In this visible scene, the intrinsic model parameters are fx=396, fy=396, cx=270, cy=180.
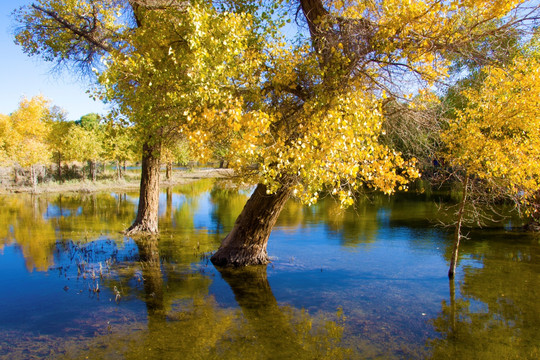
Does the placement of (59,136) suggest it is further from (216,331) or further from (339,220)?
(216,331)

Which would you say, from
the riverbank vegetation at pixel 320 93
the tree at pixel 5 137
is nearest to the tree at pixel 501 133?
the riverbank vegetation at pixel 320 93

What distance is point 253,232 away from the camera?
9578 millimetres

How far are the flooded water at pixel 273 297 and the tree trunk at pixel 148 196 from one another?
0.72 metres

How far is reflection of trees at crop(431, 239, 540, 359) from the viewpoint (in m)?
5.65

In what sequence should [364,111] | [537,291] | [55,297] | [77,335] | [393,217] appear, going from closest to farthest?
[77,335] → [364,111] → [55,297] → [537,291] → [393,217]

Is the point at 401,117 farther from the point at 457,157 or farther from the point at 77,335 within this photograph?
the point at 77,335

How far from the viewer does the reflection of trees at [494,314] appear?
5.65 m

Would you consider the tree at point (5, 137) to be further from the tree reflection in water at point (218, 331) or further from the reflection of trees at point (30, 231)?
the tree reflection in water at point (218, 331)

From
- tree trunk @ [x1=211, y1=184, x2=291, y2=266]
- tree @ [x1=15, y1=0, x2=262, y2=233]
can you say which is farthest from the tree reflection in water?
tree @ [x1=15, y1=0, x2=262, y2=233]

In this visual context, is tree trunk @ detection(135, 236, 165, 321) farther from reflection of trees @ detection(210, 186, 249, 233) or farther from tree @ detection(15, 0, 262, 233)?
reflection of trees @ detection(210, 186, 249, 233)

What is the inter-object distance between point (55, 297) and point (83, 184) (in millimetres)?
26348

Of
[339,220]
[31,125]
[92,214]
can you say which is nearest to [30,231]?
[92,214]

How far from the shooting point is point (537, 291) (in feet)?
26.8

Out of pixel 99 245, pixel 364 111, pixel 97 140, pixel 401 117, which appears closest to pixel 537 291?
pixel 401 117
